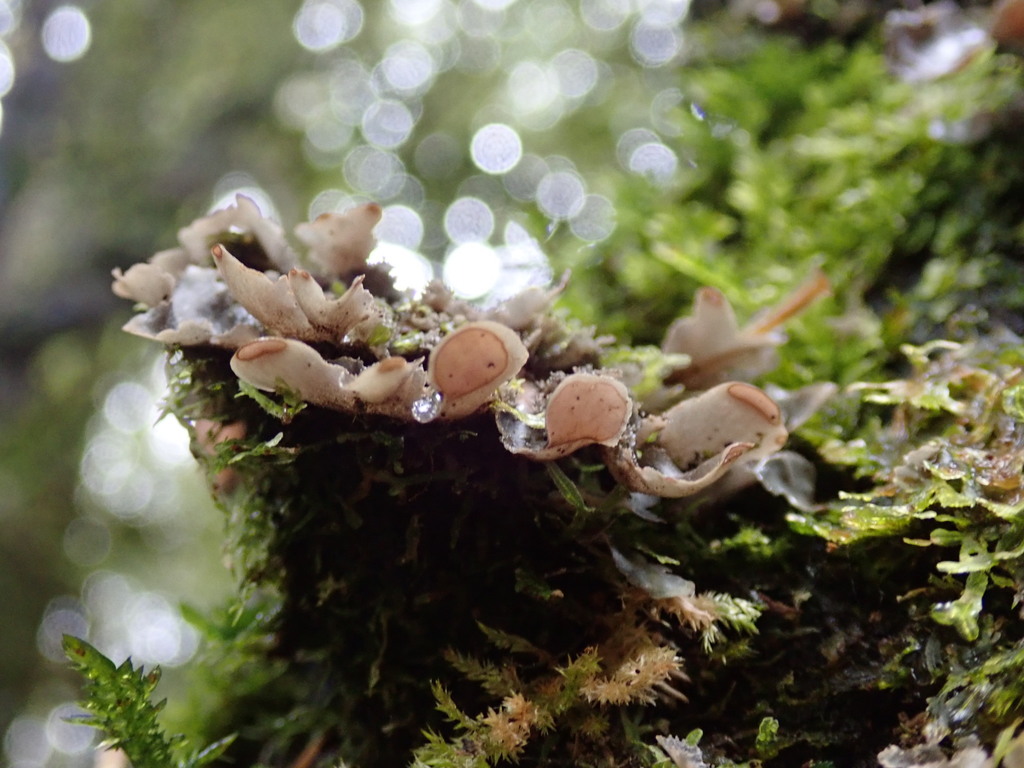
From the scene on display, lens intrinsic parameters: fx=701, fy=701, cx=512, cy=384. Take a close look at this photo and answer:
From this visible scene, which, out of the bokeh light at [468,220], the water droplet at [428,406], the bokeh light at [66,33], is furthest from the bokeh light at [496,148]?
the water droplet at [428,406]

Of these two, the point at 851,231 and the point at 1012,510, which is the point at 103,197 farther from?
the point at 1012,510

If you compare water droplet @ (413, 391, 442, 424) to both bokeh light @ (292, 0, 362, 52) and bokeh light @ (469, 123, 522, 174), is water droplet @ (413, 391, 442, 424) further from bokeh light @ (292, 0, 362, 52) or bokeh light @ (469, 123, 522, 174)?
bokeh light @ (292, 0, 362, 52)

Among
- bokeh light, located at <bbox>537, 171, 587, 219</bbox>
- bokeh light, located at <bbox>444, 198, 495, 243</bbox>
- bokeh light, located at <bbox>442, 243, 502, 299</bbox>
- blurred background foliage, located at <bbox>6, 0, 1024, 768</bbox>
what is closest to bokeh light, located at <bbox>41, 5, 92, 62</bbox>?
blurred background foliage, located at <bbox>6, 0, 1024, 768</bbox>

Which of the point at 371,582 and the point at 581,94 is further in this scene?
the point at 581,94

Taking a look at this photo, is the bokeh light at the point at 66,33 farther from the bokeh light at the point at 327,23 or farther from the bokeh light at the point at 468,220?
the bokeh light at the point at 468,220

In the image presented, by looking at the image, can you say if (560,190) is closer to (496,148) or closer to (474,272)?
(496,148)

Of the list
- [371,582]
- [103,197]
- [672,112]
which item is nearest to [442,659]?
[371,582]

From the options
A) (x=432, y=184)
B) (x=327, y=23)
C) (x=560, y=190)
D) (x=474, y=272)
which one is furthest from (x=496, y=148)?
(x=474, y=272)
